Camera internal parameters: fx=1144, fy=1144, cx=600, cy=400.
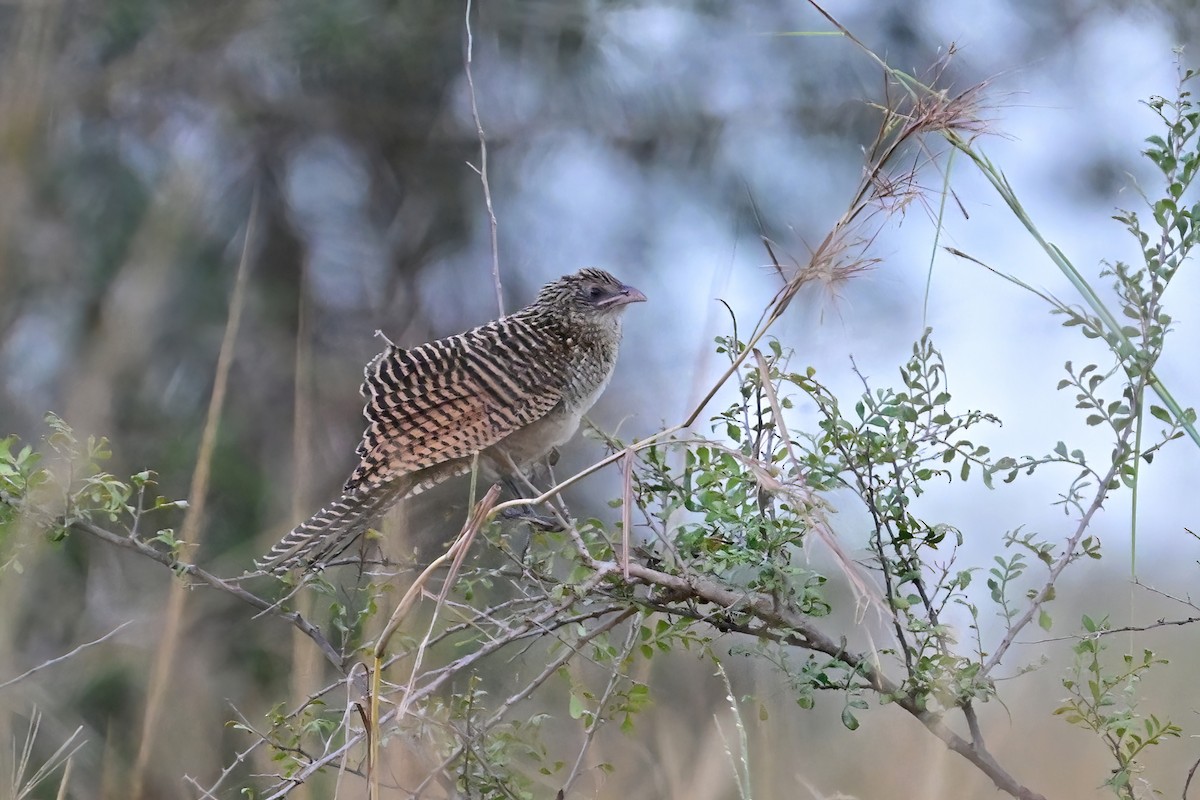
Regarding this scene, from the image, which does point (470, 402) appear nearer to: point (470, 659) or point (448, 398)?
point (448, 398)

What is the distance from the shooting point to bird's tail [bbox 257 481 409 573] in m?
1.81

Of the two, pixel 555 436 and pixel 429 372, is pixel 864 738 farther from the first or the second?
pixel 429 372

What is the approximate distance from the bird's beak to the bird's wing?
0.79ft

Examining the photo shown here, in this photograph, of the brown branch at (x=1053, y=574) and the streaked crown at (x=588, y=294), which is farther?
the streaked crown at (x=588, y=294)

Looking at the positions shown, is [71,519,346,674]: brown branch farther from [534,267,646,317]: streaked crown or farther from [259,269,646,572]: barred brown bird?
[534,267,646,317]: streaked crown

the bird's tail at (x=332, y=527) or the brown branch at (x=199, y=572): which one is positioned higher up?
the bird's tail at (x=332, y=527)

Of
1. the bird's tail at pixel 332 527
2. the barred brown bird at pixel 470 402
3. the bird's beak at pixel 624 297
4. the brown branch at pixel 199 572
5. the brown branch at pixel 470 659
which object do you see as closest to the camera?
the brown branch at pixel 470 659

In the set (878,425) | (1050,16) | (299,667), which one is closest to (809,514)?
(878,425)

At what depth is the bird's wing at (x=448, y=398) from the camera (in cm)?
216

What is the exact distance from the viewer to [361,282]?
3.34m

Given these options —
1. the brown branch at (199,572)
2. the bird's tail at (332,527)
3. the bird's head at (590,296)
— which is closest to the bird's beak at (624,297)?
the bird's head at (590,296)

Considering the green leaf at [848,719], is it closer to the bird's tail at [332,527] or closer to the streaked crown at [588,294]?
the bird's tail at [332,527]

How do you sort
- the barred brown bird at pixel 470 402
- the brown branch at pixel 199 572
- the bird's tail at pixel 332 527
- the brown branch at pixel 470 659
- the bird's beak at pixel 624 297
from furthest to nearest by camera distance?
the bird's beak at pixel 624 297 → the barred brown bird at pixel 470 402 → the bird's tail at pixel 332 527 → the brown branch at pixel 199 572 → the brown branch at pixel 470 659

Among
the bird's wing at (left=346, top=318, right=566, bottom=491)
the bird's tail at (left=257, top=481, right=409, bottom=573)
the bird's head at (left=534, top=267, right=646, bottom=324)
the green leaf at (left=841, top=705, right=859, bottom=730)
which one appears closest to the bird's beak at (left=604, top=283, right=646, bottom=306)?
the bird's head at (left=534, top=267, right=646, bottom=324)
